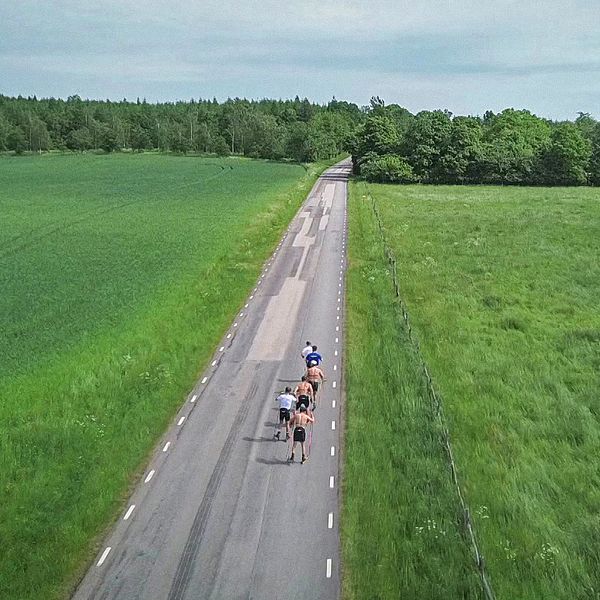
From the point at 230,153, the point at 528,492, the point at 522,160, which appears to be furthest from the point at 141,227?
the point at 230,153

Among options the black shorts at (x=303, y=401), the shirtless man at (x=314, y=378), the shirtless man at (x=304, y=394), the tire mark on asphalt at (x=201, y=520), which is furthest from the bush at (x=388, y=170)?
the black shorts at (x=303, y=401)

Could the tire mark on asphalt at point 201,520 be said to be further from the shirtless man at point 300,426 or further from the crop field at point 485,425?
the crop field at point 485,425

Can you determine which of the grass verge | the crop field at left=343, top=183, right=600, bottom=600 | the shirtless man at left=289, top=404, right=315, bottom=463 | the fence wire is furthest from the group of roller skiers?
the fence wire

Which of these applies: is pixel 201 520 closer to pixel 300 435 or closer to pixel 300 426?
pixel 300 435

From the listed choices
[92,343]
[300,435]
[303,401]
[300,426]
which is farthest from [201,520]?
[92,343]

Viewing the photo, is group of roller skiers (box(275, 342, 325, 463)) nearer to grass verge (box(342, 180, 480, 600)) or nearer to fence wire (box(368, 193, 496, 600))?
grass verge (box(342, 180, 480, 600))
